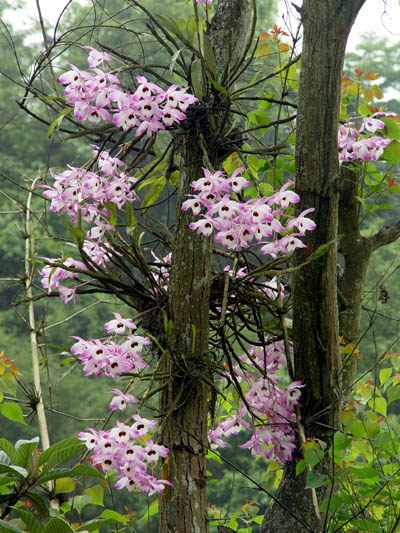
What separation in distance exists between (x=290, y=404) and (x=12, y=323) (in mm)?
8234

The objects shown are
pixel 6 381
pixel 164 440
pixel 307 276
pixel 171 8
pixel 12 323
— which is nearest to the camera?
pixel 164 440

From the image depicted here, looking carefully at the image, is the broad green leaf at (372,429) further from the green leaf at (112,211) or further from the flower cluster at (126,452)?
the green leaf at (112,211)

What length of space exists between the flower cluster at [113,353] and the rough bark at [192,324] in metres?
0.06

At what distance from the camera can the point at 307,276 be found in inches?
49.2

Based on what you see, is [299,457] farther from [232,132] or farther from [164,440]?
[232,132]

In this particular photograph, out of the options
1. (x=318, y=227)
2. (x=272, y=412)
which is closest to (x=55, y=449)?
(x=272, y=412)

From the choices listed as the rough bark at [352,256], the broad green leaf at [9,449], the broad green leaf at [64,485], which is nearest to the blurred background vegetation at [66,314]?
the rough bark at [352,256]

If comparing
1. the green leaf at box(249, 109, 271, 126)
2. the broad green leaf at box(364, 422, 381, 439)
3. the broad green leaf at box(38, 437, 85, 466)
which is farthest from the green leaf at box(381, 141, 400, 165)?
the broad green leaf at box(38, 437, 85, 466)

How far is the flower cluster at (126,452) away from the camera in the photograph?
3.02ft

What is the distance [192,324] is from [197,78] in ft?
1.44

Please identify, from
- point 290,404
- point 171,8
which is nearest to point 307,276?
point 290,404

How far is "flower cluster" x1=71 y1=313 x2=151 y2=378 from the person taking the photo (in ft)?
3.51

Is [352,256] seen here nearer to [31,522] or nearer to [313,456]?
[313,456]

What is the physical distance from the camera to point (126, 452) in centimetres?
92
